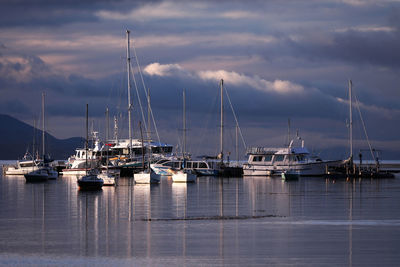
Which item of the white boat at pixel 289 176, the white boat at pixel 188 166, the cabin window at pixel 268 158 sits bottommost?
→ the white boat at pixel 289 176

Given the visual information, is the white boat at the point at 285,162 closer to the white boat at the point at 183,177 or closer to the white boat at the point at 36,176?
the white boat at the point at 183,177

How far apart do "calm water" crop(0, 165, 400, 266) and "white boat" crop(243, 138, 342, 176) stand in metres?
59.2

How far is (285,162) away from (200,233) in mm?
82207

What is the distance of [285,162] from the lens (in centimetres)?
11456

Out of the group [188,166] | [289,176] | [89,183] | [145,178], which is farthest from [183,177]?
[188,166]

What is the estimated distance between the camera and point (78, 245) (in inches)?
1176

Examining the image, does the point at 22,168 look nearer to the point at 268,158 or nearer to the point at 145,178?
the point at 268,158

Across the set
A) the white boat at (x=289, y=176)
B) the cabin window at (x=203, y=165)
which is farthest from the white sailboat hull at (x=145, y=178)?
the cabin window at (x=203, y=165)

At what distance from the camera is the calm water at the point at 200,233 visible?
26.3m

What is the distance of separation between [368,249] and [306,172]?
86434 millimetres

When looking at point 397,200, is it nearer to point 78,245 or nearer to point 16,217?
point 16,217

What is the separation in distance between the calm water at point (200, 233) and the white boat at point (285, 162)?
59177 mm

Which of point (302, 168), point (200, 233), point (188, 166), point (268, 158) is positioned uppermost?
point (268, 158)

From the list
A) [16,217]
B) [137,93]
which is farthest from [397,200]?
[137,93]
